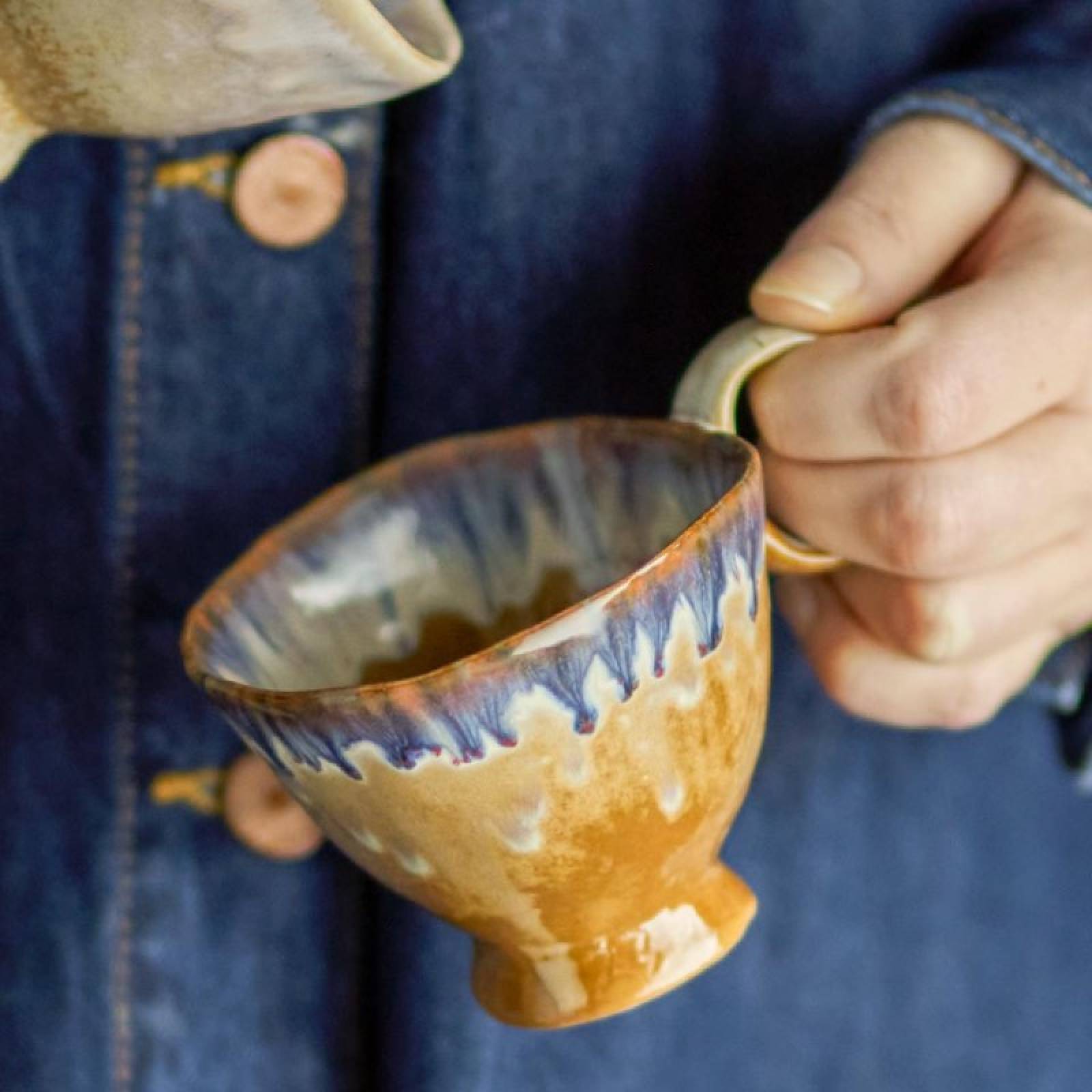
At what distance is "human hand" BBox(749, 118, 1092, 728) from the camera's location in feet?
1.48

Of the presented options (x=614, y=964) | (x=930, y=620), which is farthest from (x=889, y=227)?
(x=614, y=964)

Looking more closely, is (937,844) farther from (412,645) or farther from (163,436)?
(163,436)

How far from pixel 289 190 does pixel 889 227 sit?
0.74ft

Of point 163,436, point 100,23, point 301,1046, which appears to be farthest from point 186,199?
point 301,1046

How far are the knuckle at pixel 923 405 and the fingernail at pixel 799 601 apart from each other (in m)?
0.11

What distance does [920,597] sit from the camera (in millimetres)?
496

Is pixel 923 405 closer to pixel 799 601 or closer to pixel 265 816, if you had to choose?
pixel 799 601

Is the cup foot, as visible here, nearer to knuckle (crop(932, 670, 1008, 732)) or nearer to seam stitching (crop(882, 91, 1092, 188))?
knuckle (crop(932, 670, 1008, 732))

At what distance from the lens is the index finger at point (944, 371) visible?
445mm

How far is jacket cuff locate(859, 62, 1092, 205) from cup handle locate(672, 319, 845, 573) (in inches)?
4.0

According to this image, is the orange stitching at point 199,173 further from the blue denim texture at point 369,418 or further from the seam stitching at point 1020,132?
the seam stitching at point 1020,132

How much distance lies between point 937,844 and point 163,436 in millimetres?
386

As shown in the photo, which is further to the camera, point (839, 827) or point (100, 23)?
point (839, 827)

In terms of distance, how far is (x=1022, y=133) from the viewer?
49 centimetres
